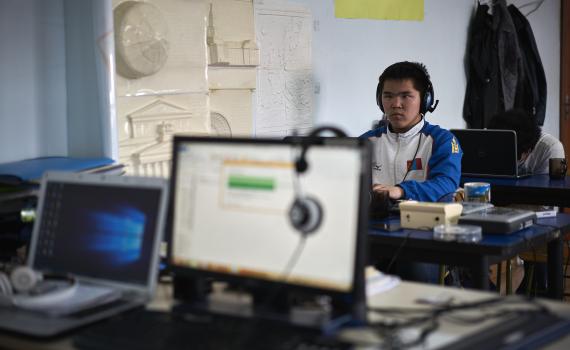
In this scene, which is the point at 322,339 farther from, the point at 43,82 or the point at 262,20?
the point at 262,20

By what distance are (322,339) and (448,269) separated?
6.71ft

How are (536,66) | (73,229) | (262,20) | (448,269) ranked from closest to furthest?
(73,229) → (448,269) → (262,20) → (536,66)

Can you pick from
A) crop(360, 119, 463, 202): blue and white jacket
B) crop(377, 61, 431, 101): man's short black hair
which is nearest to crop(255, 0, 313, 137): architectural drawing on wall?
crop(360, 119, 463, 202): blue and white jacket

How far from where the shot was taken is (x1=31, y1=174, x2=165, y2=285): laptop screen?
180 cm

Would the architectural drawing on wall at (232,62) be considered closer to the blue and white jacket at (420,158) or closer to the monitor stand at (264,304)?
the blue and white jacket at (420,158)

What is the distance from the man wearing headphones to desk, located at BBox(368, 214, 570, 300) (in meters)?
0.60

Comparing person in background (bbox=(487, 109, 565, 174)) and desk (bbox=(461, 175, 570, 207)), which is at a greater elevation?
person in background (bbox=(487, 109, 565, 174))

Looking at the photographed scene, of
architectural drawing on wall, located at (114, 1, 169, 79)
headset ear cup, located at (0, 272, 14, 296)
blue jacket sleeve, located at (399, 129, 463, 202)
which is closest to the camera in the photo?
headset ear cup, located at (0, 272, 14, 296)

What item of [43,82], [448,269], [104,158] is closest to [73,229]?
[104,158]

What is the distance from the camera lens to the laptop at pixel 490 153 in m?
4.17

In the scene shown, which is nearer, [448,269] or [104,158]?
[104,158]

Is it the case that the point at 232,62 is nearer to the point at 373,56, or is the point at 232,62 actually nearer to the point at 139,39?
the point at 139,39

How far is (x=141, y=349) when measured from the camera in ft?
4.90

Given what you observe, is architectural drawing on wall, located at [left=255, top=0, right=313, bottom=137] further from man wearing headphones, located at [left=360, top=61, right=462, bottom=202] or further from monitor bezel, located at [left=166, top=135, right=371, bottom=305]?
monitor bezel, located at [left=166, top=135, right=371, bottom=305]
